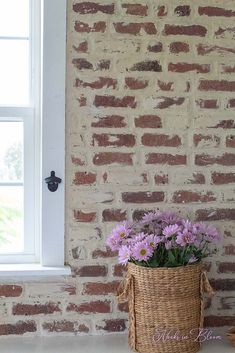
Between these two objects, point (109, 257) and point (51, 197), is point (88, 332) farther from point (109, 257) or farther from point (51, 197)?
point (51, 197)

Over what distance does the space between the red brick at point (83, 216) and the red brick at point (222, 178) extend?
0.63m

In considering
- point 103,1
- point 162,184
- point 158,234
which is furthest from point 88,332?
point 103,1

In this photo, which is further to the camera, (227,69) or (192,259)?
(227,69)

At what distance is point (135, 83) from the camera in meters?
2.75

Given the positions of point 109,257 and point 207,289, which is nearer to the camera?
point 207,289

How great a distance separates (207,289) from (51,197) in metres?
0.85

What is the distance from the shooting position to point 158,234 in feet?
8.67

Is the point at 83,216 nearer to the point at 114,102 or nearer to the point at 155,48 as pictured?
the point at 114,102

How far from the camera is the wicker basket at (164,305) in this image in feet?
8.08

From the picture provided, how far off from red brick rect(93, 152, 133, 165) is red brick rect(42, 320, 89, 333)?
0.79 metres

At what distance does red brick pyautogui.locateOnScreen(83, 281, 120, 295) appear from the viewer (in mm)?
2768

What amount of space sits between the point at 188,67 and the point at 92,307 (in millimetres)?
1269

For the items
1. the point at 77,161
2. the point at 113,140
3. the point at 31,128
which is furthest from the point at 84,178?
the point at 31,128

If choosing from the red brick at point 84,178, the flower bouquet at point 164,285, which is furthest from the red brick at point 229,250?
the red brick at point 84,178
